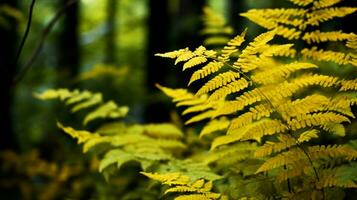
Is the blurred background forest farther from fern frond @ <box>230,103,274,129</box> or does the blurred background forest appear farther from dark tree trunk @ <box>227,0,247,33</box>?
fern frond @ <box>230,103,274,129</box>

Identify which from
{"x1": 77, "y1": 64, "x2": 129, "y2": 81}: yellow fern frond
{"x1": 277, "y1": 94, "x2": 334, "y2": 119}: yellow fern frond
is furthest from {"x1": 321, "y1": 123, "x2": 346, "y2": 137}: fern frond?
{"x1": 77, "y1": 64, "x2": 129, "y2": 81}: yellow fern frond

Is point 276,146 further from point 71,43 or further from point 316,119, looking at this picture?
point 71,43

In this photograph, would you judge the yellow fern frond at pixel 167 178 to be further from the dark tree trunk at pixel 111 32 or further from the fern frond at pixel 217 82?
the dark tree trunk at pixel 111 32

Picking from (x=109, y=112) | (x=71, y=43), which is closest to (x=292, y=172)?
(x=109, y=112)

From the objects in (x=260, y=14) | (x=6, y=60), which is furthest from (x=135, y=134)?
(x=6, y=60)

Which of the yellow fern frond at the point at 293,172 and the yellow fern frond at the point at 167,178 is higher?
the yellow fern frond at the point at 293,172

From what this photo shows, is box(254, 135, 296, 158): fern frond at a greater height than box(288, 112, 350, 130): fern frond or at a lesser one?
lesser

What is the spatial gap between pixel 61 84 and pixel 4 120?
1.00 metres

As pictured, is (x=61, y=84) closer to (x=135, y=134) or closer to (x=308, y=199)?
(x=135, y=134)

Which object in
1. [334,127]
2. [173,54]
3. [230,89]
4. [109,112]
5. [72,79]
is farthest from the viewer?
[72,79]

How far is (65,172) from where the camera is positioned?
432 cm

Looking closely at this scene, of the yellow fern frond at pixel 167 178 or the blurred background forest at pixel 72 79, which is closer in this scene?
the yellow fern frond at pixel 167 178

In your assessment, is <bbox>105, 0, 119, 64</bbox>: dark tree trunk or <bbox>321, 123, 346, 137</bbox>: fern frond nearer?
<bbox>321, 123, 346, 137</bbox>: fern frond

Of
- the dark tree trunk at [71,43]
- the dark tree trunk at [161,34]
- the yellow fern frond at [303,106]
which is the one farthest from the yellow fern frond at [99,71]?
the dark tree trunk at [71,43]
